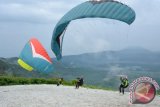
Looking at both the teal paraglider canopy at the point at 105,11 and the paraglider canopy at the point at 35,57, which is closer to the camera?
the teal paraglider canopy at the point at 105,11

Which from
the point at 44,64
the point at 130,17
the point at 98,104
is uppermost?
the point at 130,17

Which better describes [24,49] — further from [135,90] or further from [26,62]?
[135,90]

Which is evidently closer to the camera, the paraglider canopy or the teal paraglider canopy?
the teal paraglider canopy

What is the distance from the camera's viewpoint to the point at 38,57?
41719 millimetres

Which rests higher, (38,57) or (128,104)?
(38,57)

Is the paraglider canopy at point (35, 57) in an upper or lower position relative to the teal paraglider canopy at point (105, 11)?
lower

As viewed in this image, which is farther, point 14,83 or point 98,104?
point 14,83

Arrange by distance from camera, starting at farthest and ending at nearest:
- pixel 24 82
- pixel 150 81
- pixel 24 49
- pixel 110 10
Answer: pixel 24 82 → pixel 24 49 → pixel 150 81 → pixel 110 10

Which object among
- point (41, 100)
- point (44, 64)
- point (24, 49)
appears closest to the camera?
point (41, 100)

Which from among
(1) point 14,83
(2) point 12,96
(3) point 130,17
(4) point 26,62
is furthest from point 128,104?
(1) point 14,83

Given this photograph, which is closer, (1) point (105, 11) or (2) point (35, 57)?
(1) point (105, 11)

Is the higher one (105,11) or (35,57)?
(105,11)

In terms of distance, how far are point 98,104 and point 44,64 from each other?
48.9 ft

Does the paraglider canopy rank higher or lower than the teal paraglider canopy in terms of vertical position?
lower
